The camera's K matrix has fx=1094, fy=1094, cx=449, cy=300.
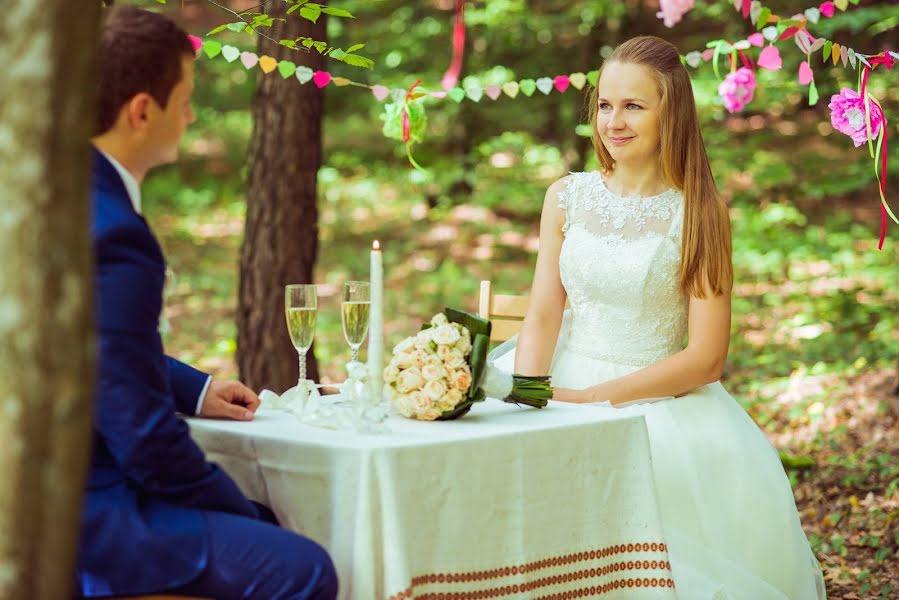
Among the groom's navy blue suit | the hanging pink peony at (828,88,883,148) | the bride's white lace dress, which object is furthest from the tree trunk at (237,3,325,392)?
the groom's navy blue suit

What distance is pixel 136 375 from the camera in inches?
78.5

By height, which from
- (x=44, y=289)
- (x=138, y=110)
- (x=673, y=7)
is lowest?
(x=44, y=289)

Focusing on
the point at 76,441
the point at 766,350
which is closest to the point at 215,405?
the point at 76,441

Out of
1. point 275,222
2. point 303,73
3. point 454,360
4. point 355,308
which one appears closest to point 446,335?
point 454,360

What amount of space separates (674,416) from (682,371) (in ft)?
0.46

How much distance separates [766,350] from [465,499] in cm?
554

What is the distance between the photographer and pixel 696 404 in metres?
3.31

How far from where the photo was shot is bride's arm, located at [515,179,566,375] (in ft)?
11.6

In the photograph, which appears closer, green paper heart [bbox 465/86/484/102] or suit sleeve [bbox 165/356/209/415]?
suit sleeve [bbox 165/356/209/415]

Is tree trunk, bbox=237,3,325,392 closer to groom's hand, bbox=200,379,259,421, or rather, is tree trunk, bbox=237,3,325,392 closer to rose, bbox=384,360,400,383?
groom's hand, bbox=200,379,259,421

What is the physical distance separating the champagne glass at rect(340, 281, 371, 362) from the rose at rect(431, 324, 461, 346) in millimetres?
232

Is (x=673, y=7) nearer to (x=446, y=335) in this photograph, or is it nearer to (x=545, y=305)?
(x=545, y=305)

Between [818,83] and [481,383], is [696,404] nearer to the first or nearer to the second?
[481,383]

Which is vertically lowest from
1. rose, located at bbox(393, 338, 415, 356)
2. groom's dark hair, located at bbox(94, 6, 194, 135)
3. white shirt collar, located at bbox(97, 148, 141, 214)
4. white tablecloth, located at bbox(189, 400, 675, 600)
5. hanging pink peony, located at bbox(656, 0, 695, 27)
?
white tablecloth, located at bbox(189, 400, 675, 600)
